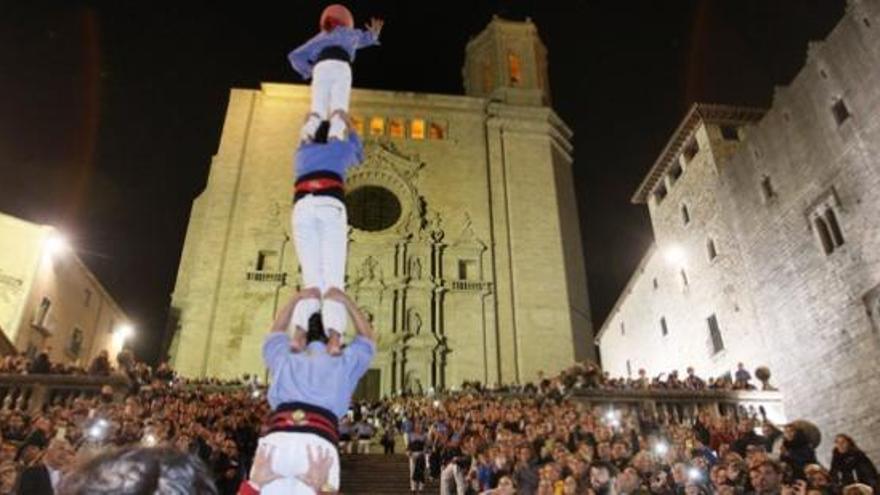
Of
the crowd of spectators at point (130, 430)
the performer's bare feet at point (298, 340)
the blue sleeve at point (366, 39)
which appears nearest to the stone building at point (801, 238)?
the crowd of spectators at point (130, 430)

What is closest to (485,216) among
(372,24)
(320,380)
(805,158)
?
(805,158)

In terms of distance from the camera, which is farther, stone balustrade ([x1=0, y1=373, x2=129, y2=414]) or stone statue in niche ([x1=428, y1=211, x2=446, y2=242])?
stone statue in niche ([x1=428, y1=211, x2=446, y2=242])

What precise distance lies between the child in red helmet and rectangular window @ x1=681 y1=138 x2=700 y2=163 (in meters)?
27.2

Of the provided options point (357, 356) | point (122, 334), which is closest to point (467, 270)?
point (122, 334)

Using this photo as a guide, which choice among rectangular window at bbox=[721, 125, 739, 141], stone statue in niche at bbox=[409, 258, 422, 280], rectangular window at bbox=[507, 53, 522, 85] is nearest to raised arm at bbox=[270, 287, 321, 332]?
stone statue in niche at bbox=[409, 258, 422, 280]

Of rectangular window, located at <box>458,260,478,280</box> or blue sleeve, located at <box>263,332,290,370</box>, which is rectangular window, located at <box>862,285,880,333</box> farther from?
blue sleeve, located at <box>263,332,290,370</box>

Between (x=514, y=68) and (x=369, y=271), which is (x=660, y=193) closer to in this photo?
(x=514, y=68)

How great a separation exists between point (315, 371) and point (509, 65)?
38275 millimetres

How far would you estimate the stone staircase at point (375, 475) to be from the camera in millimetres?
14133

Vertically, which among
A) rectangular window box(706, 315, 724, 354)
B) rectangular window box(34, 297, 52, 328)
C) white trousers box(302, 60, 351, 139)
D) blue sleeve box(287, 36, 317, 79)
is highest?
rectangular window box(34, 297, 52, 328)

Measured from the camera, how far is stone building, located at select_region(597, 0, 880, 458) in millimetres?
18406

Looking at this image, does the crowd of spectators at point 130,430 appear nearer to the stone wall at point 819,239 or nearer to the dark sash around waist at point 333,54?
the dark sash around waist at point 333,54

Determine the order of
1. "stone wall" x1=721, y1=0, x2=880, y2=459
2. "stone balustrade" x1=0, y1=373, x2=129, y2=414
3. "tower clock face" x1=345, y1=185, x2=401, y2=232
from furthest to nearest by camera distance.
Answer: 1. "tower clock face" x1=345, y1=185, x2=401, y2=232
2. "stone wall" x1=721, y1=0, x2=880, y2=459
3. "stone balustrade" x1=0, y1=373, x2=129, y2=414

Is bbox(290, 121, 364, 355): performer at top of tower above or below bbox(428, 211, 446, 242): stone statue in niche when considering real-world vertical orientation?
below
